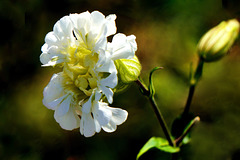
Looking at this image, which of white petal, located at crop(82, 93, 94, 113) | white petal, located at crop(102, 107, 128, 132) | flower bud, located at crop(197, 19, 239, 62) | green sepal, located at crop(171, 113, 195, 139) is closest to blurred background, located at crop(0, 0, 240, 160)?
green sepal, located at crop(171, 113, 195, 139)

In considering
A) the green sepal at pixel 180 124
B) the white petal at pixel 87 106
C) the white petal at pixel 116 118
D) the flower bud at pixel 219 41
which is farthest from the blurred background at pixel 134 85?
the white petal at pixel 87 106

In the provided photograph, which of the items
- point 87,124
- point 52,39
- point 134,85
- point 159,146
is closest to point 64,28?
point 52,39

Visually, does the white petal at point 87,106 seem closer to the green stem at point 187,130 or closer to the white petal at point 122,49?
the white petal at point 122,49

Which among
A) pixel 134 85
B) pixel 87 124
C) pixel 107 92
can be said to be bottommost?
pixel 134 85

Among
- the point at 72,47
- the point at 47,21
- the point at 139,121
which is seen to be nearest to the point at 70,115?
the point at 72,47

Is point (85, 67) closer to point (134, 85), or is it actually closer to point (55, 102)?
point (55, 102)

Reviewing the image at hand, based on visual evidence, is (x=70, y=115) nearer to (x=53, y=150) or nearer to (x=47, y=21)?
(x=53, y=150)
